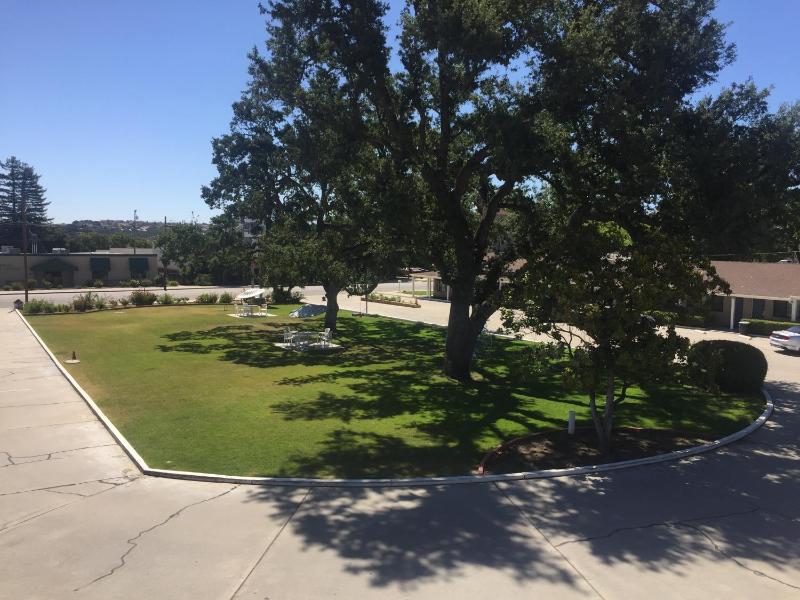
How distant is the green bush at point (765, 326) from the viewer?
3133 cm

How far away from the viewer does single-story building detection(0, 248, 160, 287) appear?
61.9 metres

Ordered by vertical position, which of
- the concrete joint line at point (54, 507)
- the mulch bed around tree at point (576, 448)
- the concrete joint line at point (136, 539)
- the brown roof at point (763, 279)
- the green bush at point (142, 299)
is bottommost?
the concrete joint line at point (54, 507)

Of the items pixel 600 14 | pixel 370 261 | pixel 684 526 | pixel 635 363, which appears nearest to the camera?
pixel 684 526

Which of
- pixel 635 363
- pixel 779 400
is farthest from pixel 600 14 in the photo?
pixel 779 400

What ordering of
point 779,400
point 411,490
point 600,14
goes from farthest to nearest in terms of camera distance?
1. point 779,400
2. point 600,14
3. point 411,490

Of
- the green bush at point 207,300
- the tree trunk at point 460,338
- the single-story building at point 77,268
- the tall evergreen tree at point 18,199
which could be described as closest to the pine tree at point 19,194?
the tall evergreen tree at point 18,199

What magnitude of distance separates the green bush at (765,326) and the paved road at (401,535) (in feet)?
81.0

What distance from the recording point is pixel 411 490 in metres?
8.95

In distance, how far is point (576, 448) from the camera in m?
11.3

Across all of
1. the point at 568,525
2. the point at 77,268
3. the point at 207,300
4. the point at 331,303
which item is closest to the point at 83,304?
the point at 207,300

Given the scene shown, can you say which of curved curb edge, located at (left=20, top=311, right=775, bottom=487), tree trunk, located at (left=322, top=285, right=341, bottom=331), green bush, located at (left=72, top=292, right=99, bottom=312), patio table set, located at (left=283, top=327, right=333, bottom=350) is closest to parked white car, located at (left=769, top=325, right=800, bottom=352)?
curved curb edge, located at (left=20, top=311, right=775, bottom=487)

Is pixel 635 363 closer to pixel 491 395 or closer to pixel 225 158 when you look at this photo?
pixel 491 395

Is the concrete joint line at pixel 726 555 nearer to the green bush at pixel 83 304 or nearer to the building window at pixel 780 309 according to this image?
the building window at pixel 780 309

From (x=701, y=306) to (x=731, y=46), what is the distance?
691cm
